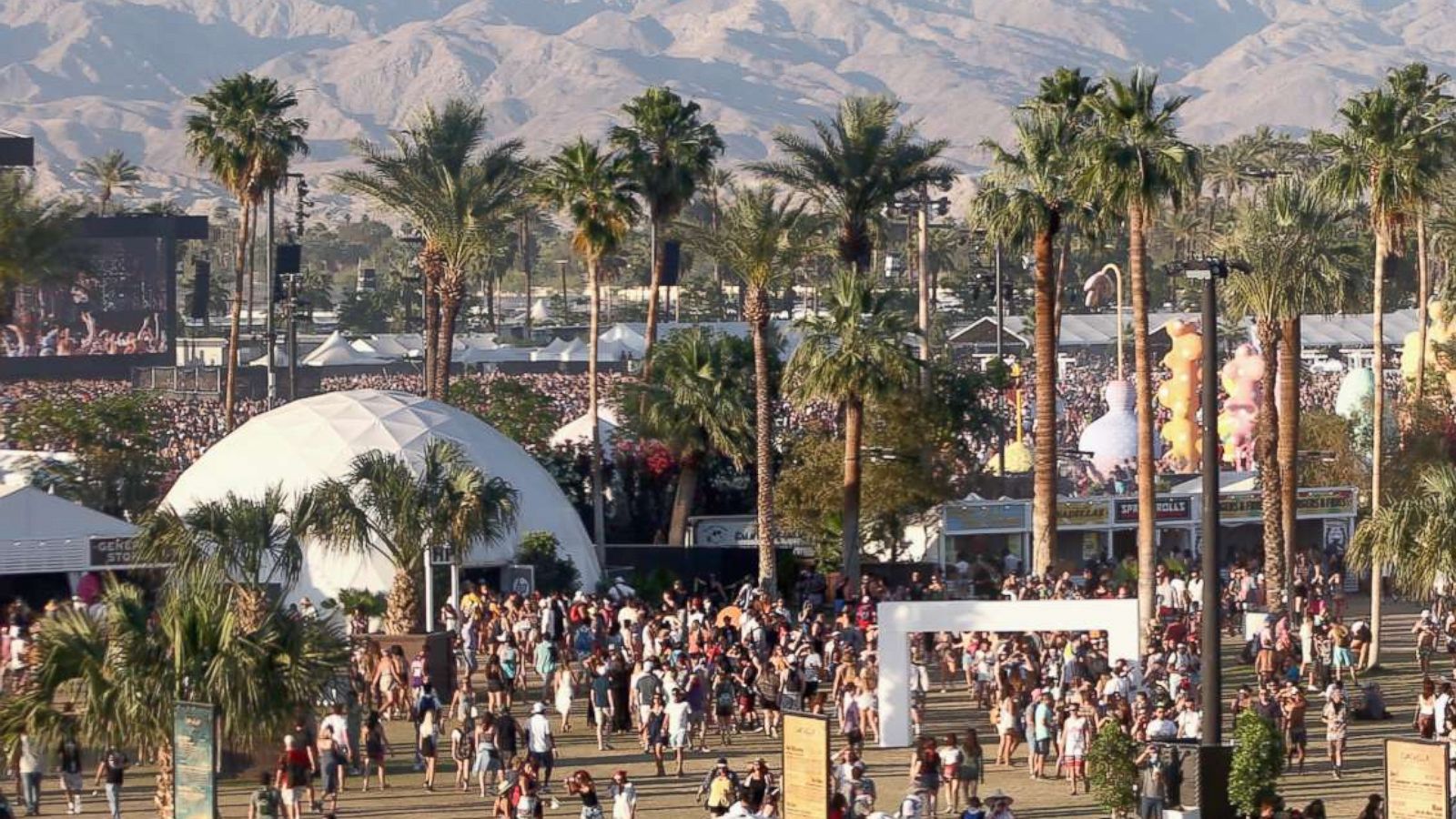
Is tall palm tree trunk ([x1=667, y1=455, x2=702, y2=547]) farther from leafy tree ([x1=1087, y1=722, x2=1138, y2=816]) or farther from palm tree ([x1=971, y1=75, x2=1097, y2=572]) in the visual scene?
leafy tree ([x1=1087, y1=722, x2=1138, y2=816])

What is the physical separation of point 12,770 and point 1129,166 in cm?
1787

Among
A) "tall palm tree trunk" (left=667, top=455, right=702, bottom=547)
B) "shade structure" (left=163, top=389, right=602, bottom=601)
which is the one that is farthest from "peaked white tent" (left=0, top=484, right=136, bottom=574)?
"tall palm tree trunk" (left=667, top=455, right=702, bottom=547)

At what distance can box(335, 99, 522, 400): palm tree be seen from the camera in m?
47.5

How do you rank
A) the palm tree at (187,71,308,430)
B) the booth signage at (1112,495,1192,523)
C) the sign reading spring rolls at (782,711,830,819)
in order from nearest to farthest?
1. the sign reading spring rolls at (782,711,830,819)
2. the booth signage at (1112,495,1192,523)
3. the palm tree at (187,71,308,430)

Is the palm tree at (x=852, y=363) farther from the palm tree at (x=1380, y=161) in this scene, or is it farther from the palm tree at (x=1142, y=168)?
the palm tree at (x=1380, y=161)

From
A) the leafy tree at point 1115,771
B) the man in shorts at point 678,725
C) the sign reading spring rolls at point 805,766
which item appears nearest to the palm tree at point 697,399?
the man in shorts at point 678,725

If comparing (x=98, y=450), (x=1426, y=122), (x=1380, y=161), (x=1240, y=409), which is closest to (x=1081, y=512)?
(x=1380, y=161)

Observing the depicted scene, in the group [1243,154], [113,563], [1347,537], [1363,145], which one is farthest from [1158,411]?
[1243,154]

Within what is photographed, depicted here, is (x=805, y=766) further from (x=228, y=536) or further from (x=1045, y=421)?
(x=1045, y=421)

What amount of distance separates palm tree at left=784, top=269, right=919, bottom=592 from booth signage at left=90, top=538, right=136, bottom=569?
35.0ft

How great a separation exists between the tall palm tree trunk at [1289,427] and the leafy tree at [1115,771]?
16554mm

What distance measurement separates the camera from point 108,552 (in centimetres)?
3519

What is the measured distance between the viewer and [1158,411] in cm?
6294

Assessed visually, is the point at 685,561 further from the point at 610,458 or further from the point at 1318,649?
the point at 1318,649
